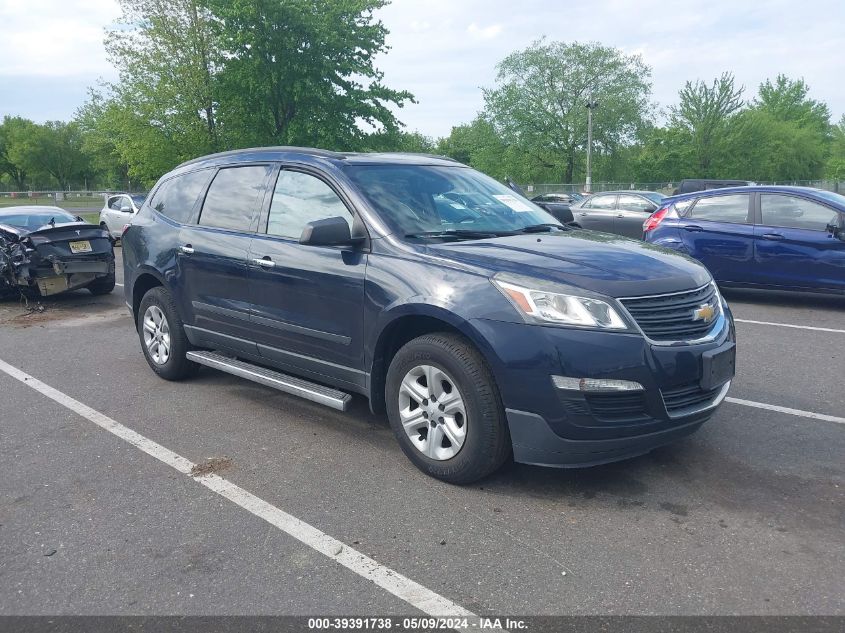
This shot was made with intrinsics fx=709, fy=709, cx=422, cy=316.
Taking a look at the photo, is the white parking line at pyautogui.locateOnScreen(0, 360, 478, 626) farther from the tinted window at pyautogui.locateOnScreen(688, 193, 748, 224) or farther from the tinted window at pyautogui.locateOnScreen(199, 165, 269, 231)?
the tinted window at pyautogui.locateOnScreen(688, 193, 748, 224)

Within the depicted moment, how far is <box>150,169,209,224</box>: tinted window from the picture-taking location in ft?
18.8

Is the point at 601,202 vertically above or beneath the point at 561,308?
above

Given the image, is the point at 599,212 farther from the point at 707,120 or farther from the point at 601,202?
the point at 707,120

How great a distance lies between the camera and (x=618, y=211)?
1758cm

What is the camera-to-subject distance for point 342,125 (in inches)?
1235

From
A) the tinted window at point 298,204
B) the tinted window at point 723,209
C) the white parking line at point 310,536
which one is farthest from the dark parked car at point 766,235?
the white parking line at point 310,536

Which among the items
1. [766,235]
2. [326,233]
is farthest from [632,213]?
[326,233]

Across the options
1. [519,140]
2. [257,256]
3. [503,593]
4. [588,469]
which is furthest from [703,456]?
[519,140]

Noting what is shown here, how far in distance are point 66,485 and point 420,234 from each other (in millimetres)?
2454

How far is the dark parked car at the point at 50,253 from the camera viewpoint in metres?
9.87

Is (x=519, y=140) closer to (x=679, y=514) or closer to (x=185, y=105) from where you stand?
(x=185, y=105)

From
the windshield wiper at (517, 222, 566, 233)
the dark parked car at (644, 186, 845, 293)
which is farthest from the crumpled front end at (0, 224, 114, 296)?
the dark parked car at (644, 186, 845, 293)

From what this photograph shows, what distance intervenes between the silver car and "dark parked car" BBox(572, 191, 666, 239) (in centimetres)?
1248

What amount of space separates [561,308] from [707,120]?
186 feet
